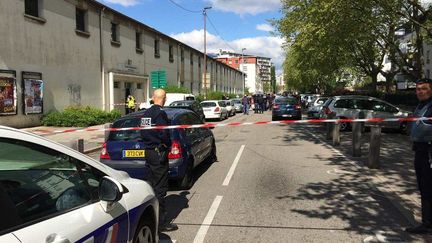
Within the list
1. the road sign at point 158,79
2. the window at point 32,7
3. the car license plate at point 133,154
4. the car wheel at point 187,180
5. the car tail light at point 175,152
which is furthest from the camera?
the road sign at point 158,79

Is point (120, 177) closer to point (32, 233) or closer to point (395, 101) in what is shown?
point (32, 233)

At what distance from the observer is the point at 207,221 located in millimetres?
6480

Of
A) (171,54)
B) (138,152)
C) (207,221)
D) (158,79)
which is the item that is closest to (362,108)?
(138,152)

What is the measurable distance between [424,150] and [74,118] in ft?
67.5

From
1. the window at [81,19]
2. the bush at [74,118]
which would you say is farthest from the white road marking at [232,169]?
the window at [81,19]

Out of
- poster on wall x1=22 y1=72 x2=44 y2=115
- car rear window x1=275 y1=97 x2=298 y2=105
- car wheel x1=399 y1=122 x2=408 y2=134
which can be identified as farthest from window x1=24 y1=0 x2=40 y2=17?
car wheel x1=399 y1=122 x2=408 y2=134

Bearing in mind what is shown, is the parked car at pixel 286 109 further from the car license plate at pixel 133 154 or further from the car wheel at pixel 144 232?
the car wheel at pixel 144 232

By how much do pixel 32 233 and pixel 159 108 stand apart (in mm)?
3976

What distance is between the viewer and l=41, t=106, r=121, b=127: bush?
23.3 metres

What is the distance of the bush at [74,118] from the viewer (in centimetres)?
2328

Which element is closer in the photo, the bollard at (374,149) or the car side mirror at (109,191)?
the car side mirror at (109,191)

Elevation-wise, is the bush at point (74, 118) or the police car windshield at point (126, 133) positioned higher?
the police car windshield at point (126, 133)

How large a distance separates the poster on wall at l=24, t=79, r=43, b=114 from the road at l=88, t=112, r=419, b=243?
43.3ft

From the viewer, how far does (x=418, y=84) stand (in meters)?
5.99
